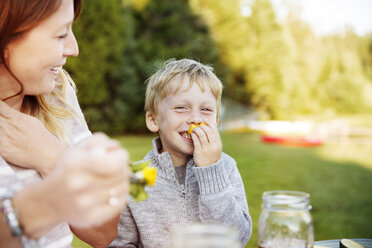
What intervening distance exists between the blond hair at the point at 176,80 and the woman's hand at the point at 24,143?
2.95 feet

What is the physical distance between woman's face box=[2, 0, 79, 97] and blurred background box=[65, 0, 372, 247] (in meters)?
4.73

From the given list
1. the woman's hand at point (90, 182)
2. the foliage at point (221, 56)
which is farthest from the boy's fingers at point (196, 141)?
the foliage at point (221, 56)

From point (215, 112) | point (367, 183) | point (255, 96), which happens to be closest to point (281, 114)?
point (255, 96)

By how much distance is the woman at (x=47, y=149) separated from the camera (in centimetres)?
77

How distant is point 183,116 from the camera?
2.01 meters

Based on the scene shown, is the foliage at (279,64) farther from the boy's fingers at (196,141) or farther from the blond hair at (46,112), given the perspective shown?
the blond hair at (46,112)

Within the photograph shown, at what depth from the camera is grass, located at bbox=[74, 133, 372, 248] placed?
5.66 m

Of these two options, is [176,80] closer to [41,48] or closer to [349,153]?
[41,48]

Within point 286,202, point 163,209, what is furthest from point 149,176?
point 163,209

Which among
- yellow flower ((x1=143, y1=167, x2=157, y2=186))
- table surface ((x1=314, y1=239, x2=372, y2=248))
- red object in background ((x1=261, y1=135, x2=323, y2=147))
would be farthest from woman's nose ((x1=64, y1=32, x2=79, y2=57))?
red object in background ((x1=261, y1=135, x2=323, y2=147))

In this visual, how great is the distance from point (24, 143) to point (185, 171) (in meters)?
0.96

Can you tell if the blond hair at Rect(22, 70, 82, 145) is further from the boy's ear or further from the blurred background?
the blurred background

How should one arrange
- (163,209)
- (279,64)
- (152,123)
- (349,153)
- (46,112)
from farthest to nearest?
1. (279,64)
2. (349,153)
3. (152,123)
4. (163,209)
5. (46,112)

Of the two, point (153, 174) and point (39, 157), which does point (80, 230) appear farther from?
point (153, 174)
